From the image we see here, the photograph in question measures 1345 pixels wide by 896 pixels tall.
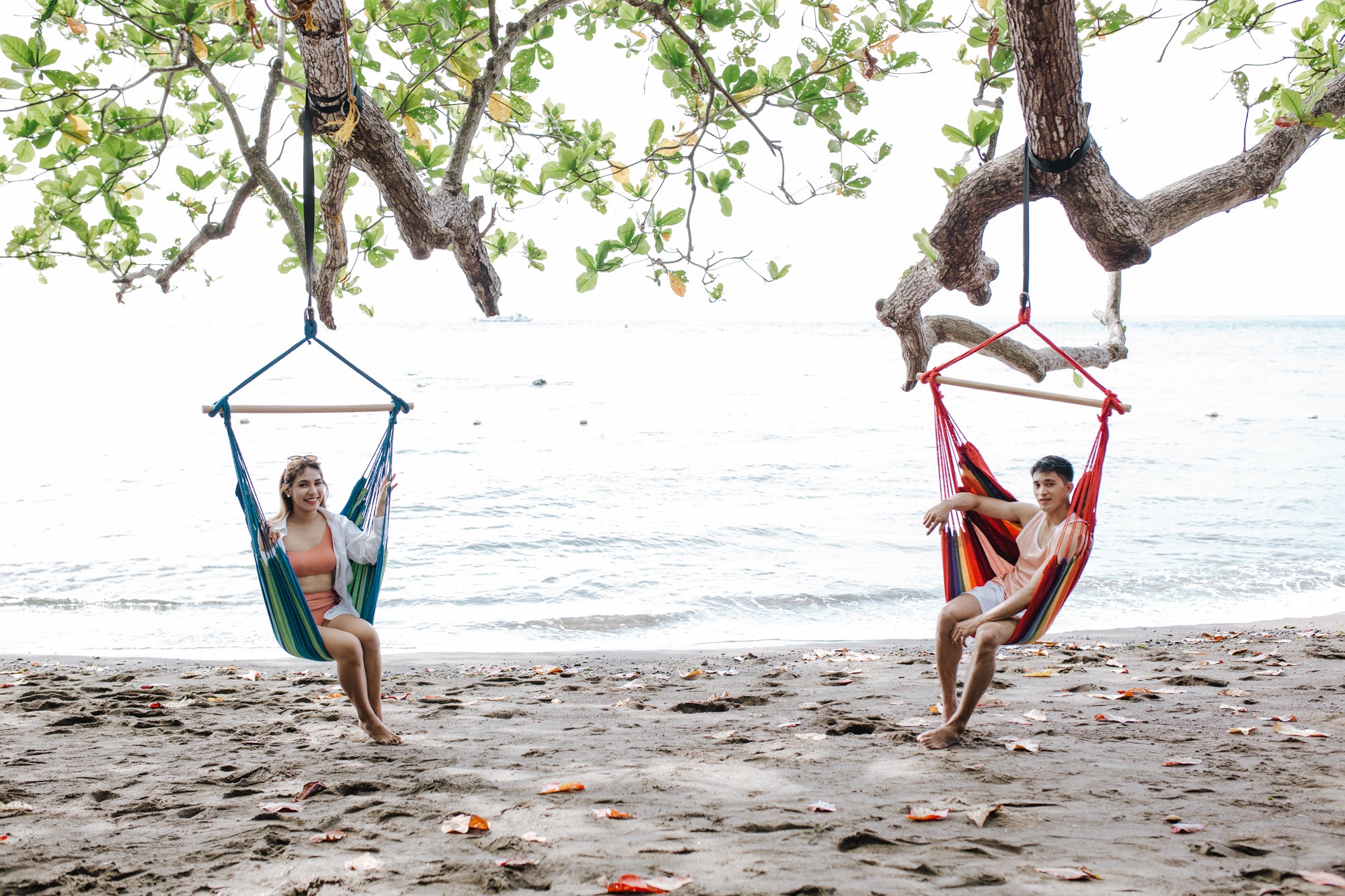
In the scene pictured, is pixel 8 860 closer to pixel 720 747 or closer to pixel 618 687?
pixel 720 747

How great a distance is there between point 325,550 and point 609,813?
4.05 feet

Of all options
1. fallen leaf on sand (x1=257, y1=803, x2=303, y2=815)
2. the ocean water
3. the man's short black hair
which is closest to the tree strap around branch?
the man's short black hair

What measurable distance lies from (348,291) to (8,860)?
1888mm

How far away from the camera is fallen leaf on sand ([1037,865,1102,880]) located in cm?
136

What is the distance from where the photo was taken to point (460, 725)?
8.56ft

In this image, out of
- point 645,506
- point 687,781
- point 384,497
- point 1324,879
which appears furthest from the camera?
point 645,506

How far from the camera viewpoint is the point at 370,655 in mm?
2475

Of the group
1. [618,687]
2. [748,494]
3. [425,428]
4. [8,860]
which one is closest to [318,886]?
[8,860]

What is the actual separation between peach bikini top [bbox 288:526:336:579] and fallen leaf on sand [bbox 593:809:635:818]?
46.4 inches

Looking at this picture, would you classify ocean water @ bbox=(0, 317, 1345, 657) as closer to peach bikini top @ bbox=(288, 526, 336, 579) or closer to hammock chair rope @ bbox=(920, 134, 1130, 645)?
peach bikini top @ bbox=(288, 526, 336, 579)

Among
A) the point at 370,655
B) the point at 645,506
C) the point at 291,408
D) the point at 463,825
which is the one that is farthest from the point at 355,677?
the point at 645,506

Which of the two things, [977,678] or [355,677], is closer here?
[977,678]

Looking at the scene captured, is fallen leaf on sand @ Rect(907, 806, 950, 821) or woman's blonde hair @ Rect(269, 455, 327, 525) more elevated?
woman's blonde hair @ Rect(269, 455, 327, 525)

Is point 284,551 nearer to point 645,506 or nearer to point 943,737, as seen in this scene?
point 943,737
